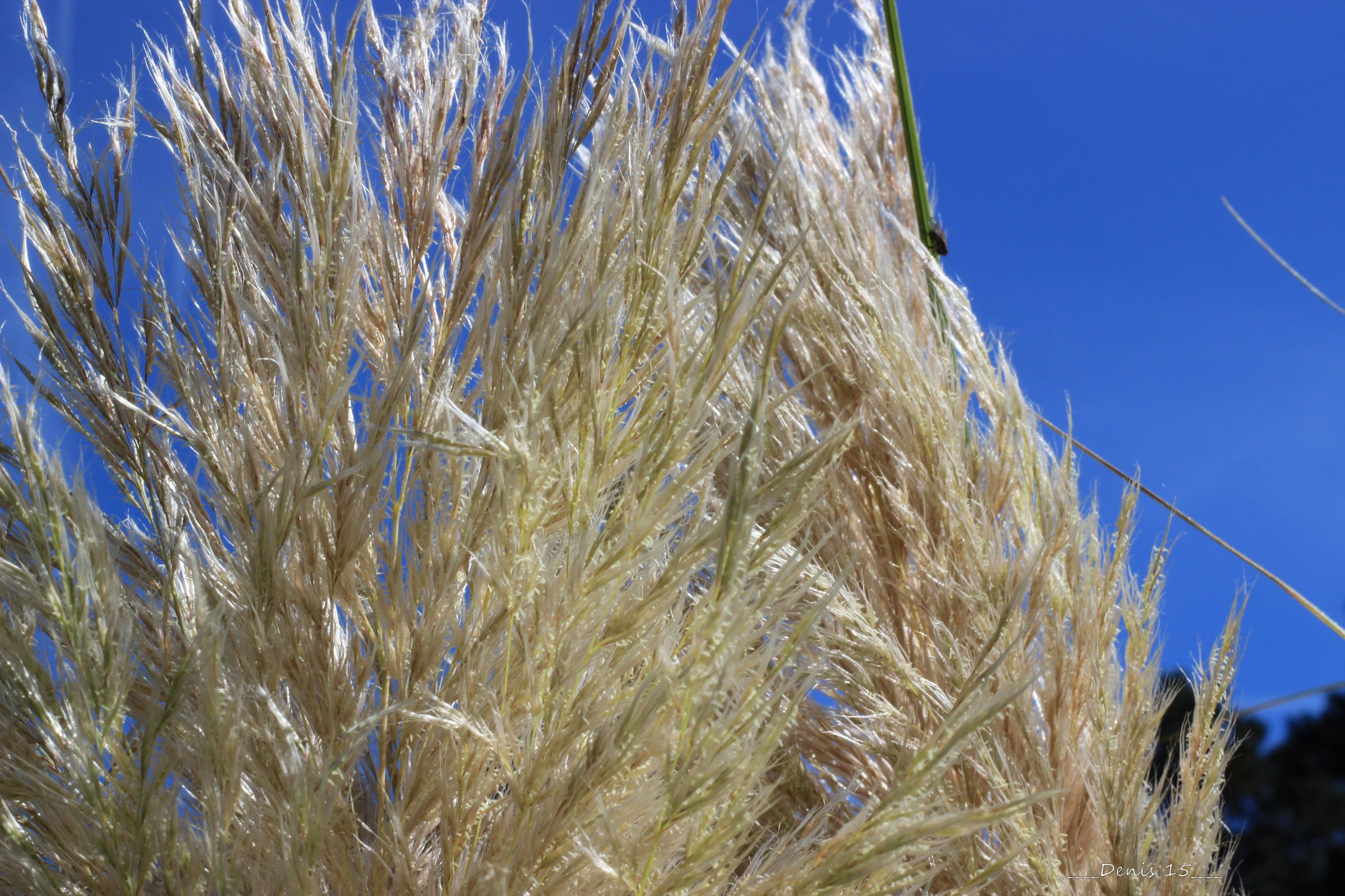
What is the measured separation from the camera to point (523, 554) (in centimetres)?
54

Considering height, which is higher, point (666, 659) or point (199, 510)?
point (666, 659)

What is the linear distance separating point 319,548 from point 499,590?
0.51 ft

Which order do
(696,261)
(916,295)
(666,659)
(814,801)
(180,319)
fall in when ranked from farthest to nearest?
1. (916,295)
2. (814,801)
3. (180,319)
4. (696,261)
5. (666,659)

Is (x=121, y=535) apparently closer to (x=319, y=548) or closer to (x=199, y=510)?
(x=199, y=510)

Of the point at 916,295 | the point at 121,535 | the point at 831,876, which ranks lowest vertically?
the point at 121,535

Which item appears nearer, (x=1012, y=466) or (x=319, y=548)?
(x=319, y=548)

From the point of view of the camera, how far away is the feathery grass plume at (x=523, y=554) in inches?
20.6

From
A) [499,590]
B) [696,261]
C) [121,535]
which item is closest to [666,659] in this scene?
[499,590]

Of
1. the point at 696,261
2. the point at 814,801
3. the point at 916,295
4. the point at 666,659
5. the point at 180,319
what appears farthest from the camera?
the point at 916,295

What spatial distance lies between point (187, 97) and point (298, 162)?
143 millimetres

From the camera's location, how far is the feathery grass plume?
0.52 metres

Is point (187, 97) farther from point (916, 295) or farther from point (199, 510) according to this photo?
point (916, 295)

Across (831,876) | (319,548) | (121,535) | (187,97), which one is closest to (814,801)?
(831,876)

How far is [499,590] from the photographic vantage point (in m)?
0.55
